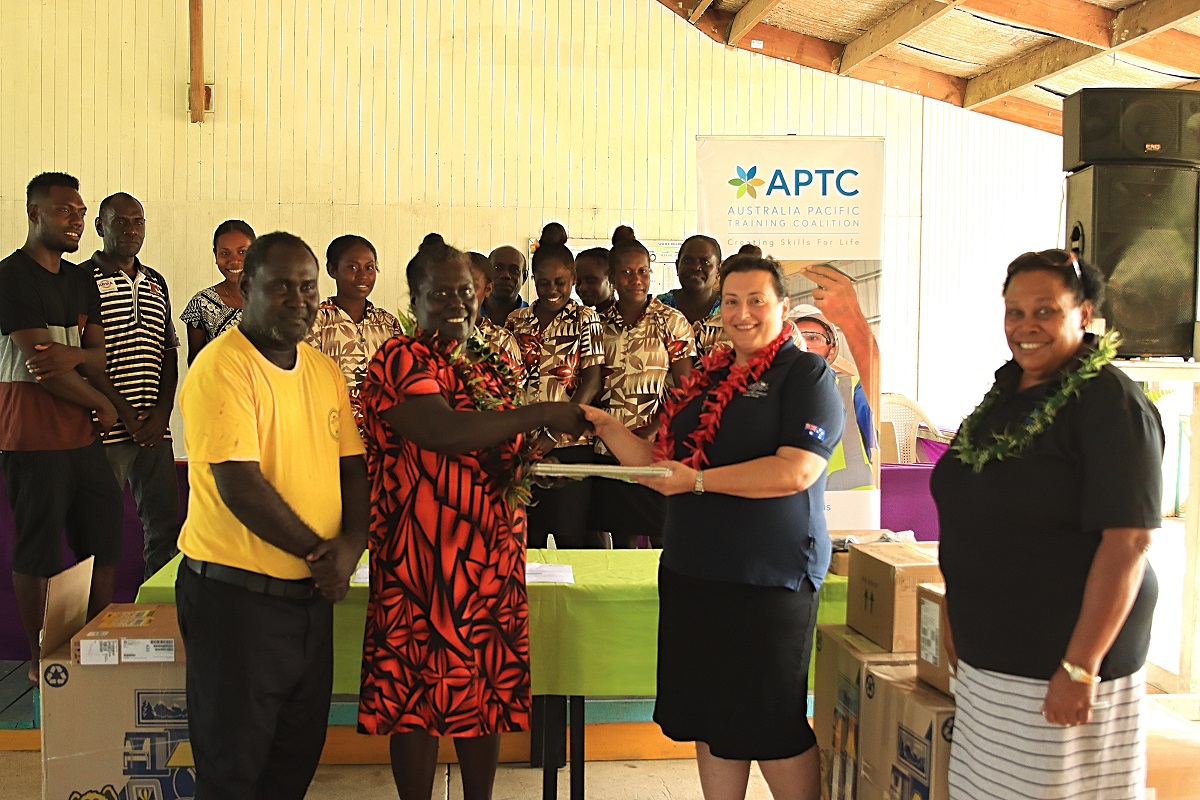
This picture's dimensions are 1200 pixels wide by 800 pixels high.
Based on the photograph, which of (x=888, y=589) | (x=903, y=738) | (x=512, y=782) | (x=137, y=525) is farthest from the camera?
(x=137, y=525)

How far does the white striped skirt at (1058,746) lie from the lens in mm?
1828

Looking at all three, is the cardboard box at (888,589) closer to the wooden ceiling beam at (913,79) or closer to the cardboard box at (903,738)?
the cardboard box at (903,738)

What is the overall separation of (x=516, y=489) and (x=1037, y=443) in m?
1.19

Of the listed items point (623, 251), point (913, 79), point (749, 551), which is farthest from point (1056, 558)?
point (913, 79)

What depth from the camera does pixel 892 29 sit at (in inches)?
296

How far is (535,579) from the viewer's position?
10.3ft

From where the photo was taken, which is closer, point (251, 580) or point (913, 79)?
point (251, 580)

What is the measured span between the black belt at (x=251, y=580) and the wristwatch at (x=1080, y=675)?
157cm

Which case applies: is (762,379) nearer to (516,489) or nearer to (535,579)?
(516,489)

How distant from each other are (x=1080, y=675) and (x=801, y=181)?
11.1 ft

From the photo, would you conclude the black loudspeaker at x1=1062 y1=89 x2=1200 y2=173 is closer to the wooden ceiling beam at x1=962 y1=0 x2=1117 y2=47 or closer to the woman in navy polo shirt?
the woman in navy polo shirt

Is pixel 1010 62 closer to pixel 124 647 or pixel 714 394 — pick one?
pixel 714 394

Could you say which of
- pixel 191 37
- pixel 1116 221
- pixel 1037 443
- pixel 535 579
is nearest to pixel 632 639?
pixel 535 579

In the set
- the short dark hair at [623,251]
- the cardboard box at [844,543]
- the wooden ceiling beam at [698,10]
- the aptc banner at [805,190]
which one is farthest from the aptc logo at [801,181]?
the wooden ceiling beam at [698,10]
